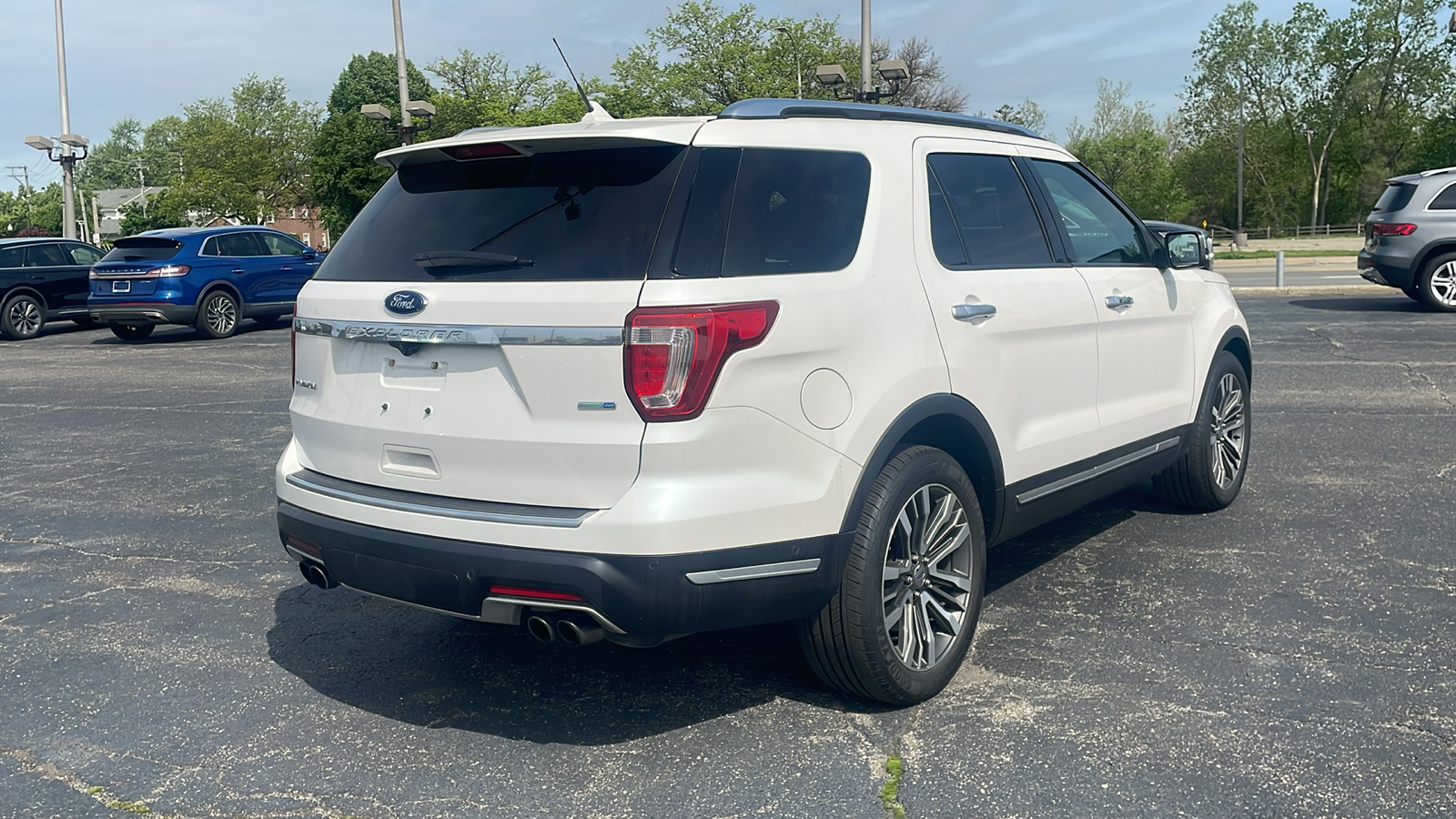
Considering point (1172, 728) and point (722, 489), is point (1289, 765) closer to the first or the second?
point (1172, 728)

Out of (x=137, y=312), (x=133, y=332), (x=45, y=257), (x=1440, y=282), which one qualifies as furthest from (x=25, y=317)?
(x=1440, y=282)

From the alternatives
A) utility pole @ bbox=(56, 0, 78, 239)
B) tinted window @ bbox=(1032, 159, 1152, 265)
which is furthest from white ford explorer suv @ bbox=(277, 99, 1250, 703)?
utility pole @ bbox=(56, 0, 78, 239)

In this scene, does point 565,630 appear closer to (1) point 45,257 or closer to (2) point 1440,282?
(2) point 1440,282

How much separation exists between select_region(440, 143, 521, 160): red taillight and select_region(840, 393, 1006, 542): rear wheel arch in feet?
4.50

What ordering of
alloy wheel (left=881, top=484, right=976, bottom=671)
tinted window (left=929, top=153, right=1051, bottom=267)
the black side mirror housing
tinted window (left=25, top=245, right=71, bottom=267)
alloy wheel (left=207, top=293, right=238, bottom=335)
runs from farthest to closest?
tinted window (left=25, top=245, right=71, bottom=267) → alloy wheel (left=207, top=293, right=238, bottom=335) → the black side mirror housing → tinted window (left=929, top=153, right=1051, bottom=267) → alloy wheel (left=881, top=484, right=976, bottom=671)

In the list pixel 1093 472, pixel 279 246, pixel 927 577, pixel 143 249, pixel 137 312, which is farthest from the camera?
pixel 279 246

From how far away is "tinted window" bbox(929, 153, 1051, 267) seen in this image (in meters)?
4.13

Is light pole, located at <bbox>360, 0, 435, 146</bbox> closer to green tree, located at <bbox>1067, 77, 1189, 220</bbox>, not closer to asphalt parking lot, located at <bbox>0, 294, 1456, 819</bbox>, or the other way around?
asphalt parking lot, located at <bbox>0, 294, 1456, 819</bbox>

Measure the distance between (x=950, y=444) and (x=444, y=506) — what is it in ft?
5.47

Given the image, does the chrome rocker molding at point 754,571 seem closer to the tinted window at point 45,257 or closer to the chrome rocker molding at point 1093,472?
the chrome rocker molding at point 1093,472

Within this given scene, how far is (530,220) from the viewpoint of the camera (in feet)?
11.4

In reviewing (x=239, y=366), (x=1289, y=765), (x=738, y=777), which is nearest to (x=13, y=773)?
(x=738, y=777)

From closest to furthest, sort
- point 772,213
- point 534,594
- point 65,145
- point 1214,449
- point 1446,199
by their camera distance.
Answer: point 534,594
point 772,213
point 1214,449
point 1446,199
point 65,145

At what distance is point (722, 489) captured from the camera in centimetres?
322
